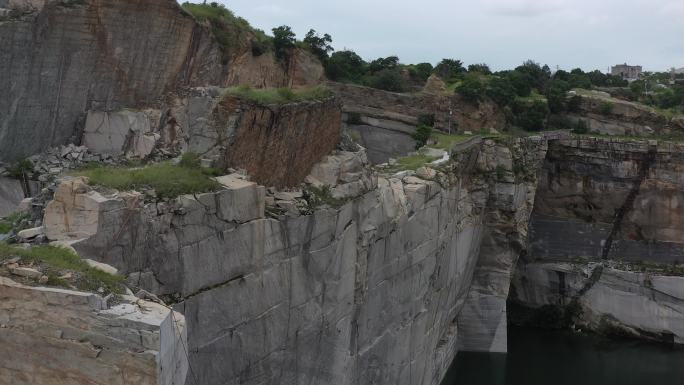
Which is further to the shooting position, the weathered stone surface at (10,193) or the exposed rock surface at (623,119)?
the exposed rock surface at (623,119)

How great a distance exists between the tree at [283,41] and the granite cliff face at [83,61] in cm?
539

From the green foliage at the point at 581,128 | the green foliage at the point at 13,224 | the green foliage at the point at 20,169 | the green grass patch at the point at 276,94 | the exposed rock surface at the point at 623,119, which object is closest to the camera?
the green foliage at the point at 13,224

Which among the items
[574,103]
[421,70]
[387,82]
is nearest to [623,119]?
[574,103]

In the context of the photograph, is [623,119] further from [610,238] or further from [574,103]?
[610,238]

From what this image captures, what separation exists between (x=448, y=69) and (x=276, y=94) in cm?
2595

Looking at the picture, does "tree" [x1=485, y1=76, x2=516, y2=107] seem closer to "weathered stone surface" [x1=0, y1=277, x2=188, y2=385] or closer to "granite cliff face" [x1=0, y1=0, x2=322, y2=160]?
"granite cliff face" [x1=0, y1=0, x2=322, y2=160]

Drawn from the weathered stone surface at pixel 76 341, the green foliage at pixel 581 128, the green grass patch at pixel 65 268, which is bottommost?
the weathered stone surface at pixel 76 341

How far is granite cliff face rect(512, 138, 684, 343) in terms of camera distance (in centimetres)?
2509

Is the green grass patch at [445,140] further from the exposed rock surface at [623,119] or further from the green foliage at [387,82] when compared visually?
the exposed rock surface at [623,119]

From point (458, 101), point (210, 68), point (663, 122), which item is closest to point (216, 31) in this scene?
point (210, 68)

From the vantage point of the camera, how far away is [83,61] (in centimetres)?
1852

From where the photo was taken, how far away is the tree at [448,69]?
3462 centimetres

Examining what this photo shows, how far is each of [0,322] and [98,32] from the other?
1413cm

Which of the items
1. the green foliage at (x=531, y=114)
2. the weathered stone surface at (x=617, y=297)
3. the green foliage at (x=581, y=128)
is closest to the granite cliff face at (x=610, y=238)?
the weathered stone surface at (x=617, y=297)
